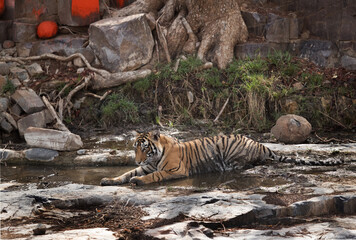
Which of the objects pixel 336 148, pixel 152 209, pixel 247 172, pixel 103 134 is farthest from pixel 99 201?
pixel 103 134

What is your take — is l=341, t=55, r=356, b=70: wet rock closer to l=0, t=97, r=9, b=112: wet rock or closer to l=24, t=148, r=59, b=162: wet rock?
l=24, t=148, r=59, b=162: wet rock

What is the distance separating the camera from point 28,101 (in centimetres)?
952

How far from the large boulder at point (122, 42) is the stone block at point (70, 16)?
737 millimetres

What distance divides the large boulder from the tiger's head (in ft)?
16.5

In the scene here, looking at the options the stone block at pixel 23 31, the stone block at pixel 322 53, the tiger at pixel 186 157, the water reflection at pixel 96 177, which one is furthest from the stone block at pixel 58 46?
the tiger at pixel 186 157

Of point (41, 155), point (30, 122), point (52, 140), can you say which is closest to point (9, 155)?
point (41, 155)

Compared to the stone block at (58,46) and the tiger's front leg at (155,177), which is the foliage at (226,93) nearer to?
the stone block at (58,46)

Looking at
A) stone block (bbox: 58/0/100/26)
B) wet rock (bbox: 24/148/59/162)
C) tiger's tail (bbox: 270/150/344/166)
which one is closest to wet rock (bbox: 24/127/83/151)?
wet rock (bbox: 24/148/59/162)

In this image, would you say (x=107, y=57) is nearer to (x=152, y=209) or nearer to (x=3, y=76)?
(x=3, y=76)

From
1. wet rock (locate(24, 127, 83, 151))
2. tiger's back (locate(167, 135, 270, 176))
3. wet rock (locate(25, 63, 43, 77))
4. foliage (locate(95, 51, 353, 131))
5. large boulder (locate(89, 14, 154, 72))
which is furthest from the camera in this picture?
large boulder (locate(89, 14, 154, 72))

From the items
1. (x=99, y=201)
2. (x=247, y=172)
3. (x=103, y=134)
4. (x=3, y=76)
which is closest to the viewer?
(x=99, y=201)

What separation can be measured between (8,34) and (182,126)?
5.38 metres

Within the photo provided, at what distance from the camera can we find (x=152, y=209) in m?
4.30

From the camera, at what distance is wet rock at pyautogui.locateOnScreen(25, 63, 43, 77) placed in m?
10.7
